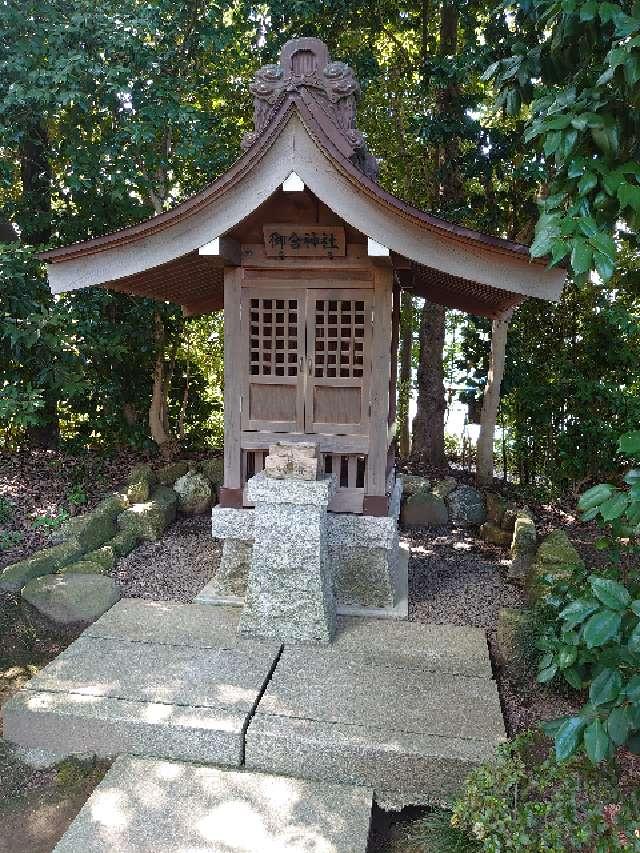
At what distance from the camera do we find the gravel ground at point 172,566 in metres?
5.24

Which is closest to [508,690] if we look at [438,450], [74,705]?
[74,705]

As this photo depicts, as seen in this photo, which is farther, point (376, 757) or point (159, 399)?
point (159, 399)

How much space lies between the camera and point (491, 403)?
828 cm

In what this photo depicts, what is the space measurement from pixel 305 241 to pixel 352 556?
2420 mm

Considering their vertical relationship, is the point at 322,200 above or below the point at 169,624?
above

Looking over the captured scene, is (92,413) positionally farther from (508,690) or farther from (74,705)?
(508,690)

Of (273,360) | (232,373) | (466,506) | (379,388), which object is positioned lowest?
(466,506)

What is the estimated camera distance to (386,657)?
409cm

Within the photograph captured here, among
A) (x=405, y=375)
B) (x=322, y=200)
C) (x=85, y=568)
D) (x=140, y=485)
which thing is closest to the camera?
(x=322, y=200)

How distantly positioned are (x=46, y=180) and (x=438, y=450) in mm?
6559

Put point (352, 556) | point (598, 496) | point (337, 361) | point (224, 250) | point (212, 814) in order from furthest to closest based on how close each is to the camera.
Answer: point (352, 556) < point (337, 361) < point (224, 250) < point (212, 814) < point (598, 496)

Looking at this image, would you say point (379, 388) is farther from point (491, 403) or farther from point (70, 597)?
point (491, 403)

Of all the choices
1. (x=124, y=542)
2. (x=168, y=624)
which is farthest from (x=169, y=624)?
(x=124, y=542)

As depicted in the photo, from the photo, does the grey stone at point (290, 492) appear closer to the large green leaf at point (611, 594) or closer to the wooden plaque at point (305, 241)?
the wooden plaque at point (305, 241)
